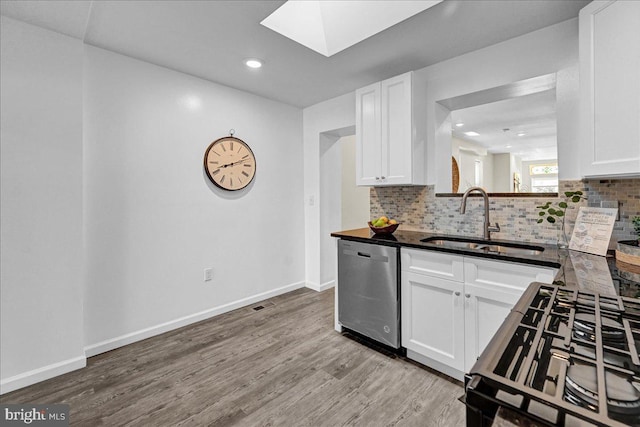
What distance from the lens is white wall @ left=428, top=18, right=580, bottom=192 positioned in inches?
79.7

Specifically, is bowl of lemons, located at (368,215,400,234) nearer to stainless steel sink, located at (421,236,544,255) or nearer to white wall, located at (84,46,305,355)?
stainless steel sink, located at (421,236,544,255)

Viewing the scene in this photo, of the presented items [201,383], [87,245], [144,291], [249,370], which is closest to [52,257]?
[87,245]

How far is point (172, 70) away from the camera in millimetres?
2799

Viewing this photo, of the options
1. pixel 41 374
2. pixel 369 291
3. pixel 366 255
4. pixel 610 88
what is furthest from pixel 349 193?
pixel 41 374

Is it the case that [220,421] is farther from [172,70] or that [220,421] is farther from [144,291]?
[172,70]

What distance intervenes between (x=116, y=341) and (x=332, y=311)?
196 cm

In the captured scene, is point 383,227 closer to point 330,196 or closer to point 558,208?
point 558,208

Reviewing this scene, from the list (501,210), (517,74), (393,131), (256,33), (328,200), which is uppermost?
(256,33)

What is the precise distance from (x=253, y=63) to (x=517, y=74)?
6.92 feet

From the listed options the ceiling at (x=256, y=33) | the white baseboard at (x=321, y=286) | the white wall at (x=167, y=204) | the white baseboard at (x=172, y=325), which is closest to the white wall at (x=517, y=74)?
the ceiling at (x=256, y=33)

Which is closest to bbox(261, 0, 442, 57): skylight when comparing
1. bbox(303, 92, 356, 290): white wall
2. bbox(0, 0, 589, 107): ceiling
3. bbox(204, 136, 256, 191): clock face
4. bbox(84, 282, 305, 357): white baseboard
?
bbox(0, 0, 589, 107): ceiling

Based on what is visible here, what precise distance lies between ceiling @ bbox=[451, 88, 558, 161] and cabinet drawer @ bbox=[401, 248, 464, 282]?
1917 millimetres

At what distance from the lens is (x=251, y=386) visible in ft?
6.55

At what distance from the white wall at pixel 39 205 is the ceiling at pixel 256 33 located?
27 cm
